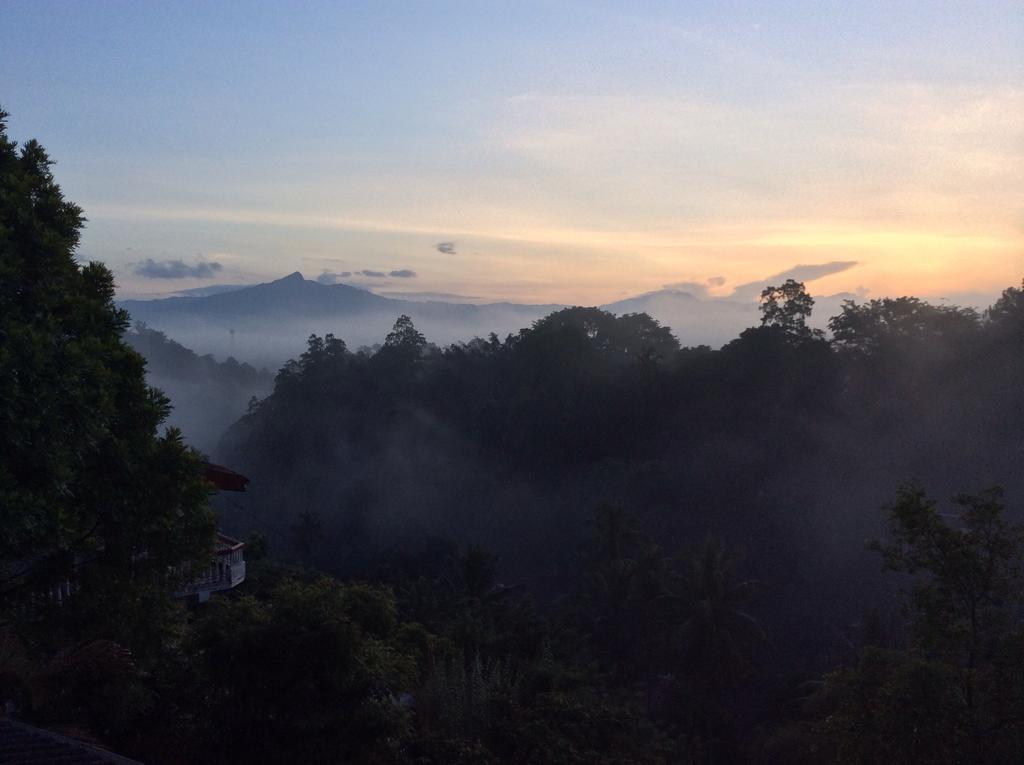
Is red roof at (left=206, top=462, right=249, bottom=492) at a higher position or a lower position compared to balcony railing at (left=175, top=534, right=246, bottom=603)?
higher

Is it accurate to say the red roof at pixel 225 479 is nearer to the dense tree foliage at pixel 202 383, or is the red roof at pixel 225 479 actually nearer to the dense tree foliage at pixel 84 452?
the dense tree foliage at pixel 84 452

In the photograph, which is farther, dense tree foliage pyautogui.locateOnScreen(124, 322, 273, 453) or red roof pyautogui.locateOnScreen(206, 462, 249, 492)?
dense tree foliage pyautogui.locateOnScreen(124, 322, 273, 453)

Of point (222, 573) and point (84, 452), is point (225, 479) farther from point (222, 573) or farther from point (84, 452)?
point (222, 573)

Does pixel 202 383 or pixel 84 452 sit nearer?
pixel 84 452

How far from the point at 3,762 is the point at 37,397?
2.37 m

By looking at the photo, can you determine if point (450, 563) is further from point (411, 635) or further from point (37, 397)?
point (37, 397)

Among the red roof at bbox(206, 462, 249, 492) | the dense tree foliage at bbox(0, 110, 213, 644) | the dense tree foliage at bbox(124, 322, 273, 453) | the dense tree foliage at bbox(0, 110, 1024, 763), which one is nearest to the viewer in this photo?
the dense tree foliage at bbox(0, 110, 213, 644)

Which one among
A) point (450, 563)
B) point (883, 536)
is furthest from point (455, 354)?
point (883, 536)

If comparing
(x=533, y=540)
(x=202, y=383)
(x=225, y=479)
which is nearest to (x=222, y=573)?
(x=225, y=479)

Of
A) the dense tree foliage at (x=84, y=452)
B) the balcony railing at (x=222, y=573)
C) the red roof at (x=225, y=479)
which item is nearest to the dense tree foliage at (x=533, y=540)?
the dense tree foliage at (x=84, y=452)

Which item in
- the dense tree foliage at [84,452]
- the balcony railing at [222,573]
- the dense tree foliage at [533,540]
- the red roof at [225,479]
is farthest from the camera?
the balcony railing at [222,573]

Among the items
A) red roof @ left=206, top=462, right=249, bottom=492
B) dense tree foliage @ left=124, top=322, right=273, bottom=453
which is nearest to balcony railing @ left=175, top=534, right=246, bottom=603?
red roof @ left=206, top=462, right=249, bottom=492

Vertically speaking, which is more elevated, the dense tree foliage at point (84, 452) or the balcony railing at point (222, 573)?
the dense tree foliage at point (84, 452)

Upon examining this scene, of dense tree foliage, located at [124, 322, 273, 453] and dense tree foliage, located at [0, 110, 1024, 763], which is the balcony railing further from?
dense tree foliage, located at [124, 322, 273, 453]
